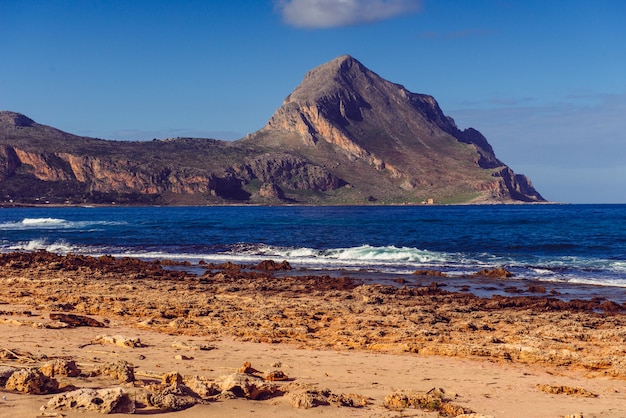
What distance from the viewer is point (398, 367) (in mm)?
10023

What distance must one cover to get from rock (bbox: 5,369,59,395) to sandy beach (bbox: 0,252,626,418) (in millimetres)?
16

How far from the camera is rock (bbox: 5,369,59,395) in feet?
21.6

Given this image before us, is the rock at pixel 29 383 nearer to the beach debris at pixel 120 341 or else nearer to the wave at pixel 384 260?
the beach debris at pixel 120 341

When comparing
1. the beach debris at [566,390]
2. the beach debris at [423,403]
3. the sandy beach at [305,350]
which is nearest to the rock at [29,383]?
the sandy beach at [305,350]

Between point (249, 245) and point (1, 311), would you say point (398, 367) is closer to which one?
point (1, 311)

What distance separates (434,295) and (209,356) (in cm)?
1052

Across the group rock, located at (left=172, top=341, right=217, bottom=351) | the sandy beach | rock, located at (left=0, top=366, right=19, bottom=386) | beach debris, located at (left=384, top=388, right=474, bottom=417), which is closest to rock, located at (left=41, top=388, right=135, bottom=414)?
the sandy beach

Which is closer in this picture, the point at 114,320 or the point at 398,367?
the point at 398,367

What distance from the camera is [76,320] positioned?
510 inches

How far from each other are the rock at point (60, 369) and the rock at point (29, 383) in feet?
2.42

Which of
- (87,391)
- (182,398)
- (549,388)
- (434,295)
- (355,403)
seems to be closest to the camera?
(87,391)

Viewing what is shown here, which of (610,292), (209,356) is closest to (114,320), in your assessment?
(209,356)

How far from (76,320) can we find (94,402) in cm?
744

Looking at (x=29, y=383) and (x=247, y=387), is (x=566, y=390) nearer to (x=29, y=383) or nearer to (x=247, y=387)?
(x=247, y=387)
